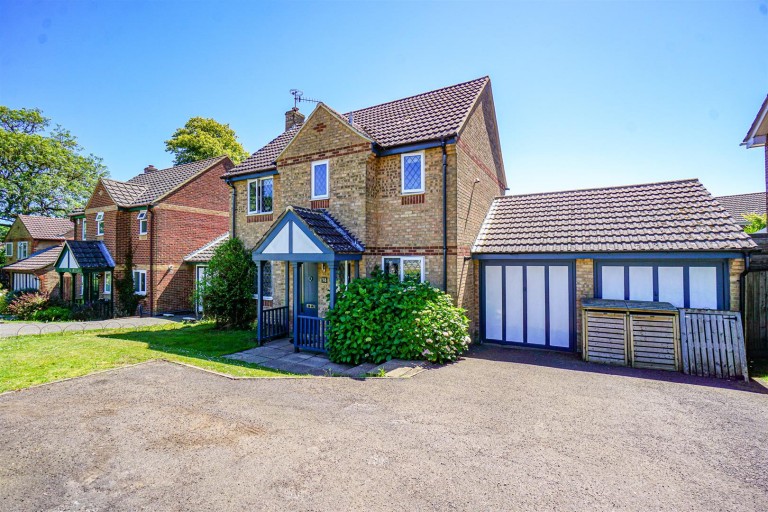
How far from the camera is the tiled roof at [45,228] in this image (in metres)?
30.5

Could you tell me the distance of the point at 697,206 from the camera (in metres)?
10.4

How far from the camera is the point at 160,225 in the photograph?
776 inches

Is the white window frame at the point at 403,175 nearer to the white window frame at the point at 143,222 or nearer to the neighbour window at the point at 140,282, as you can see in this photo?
the white window frame at the point at 143,222

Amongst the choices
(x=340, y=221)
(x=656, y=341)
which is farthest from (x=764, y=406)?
(x=340, y=221)

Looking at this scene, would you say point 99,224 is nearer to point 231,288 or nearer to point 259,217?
point 231,288

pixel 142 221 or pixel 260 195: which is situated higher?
pixel 260 195

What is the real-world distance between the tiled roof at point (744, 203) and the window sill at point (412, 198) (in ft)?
84.6

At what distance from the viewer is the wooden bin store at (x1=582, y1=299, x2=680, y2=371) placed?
8.55m

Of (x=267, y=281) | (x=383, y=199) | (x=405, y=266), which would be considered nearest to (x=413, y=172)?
(x=383, y=199)

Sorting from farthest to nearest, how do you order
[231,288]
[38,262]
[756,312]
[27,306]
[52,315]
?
[38,262] → [27,306] → [52,315] → [231,288] → [756,312]

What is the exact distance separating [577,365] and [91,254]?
24.5m

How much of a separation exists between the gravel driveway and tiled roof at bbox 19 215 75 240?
1251 inches

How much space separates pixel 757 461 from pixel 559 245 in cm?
665

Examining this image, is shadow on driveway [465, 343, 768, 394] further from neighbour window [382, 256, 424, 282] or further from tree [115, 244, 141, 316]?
tree [115, 244, 141, 316]
